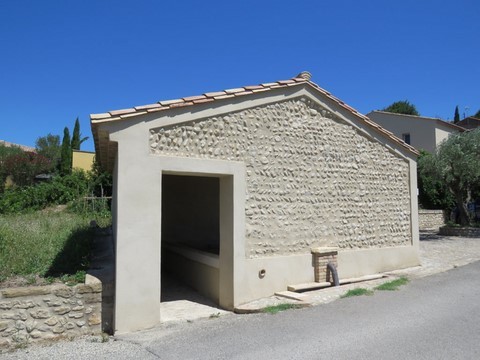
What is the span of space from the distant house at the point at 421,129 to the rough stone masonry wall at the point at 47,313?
86.8 feet

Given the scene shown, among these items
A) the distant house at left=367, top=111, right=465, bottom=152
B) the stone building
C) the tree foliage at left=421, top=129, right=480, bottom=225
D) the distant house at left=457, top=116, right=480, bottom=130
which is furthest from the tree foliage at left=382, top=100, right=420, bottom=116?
the stone building

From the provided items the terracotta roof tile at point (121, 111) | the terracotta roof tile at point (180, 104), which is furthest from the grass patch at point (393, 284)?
the terracotta roof tile at point (121, 111)

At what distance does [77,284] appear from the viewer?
6266 millimetres

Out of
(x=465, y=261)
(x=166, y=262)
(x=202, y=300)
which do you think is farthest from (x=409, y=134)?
(x=202, y=300)

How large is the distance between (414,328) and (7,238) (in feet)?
28.2

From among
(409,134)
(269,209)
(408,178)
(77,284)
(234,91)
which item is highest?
(409,134)

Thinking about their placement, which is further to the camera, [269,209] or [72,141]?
[72,141]

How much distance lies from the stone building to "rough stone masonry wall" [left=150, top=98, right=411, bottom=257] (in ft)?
0.08

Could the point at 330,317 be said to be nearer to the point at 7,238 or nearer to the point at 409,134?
the point at 7,238


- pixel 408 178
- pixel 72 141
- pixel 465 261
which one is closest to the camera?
pixel 408 178

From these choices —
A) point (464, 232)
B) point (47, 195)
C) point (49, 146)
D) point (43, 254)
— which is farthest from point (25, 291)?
point (49, 146)

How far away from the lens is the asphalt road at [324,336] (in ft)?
16.8

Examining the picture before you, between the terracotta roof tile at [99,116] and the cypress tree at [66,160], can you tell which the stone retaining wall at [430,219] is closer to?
the terracotta roof tile at [99,116]

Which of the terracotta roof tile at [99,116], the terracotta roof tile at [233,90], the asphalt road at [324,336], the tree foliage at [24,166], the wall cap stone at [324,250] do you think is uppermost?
the tree foliage at [24,166]
